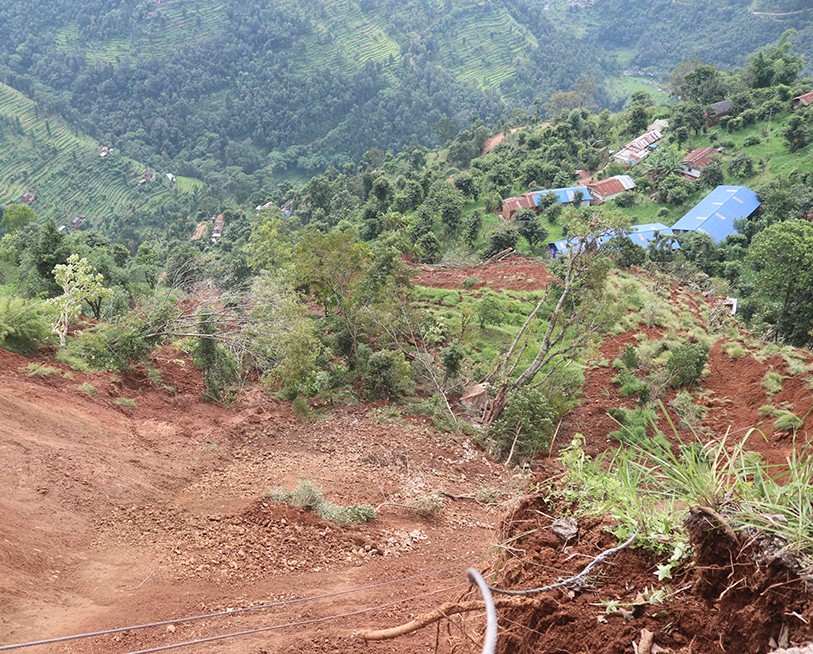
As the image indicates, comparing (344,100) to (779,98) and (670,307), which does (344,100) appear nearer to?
(779,98)

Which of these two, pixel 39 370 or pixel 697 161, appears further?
pixel 697 161

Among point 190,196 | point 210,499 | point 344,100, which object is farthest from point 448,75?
point 210,499

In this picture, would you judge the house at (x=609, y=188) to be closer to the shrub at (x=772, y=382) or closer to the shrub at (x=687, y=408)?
the shrub at (x=772, y=382)

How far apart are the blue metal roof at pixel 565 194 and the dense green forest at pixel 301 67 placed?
141 feet

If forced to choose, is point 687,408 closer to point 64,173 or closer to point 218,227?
point 218,227

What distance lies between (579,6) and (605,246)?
5135 inches

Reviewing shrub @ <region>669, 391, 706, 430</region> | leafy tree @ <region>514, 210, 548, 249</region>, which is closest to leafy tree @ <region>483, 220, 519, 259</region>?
leafy tree @ <region>514, 210, 548, 249</region>

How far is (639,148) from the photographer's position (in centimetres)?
4097

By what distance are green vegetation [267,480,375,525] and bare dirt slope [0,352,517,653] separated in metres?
0.12

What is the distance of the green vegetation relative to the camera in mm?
6637

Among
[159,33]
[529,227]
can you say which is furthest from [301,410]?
[159,33]

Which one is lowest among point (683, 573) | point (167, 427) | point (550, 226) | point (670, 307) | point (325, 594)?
point (550, 226)

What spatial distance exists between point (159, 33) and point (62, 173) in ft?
132

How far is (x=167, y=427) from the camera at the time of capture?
30.6 feet
